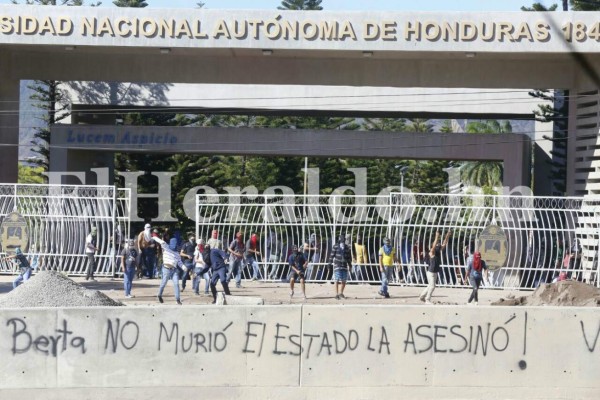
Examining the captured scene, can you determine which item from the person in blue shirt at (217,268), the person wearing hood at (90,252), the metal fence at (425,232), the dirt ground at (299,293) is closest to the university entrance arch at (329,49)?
the metal fence at (425,232)

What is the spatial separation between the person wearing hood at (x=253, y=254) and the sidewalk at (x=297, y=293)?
0.34 meters

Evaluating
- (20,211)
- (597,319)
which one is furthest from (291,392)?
(20,211)

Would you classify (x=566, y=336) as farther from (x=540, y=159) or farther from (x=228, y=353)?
(x=540, y=159)

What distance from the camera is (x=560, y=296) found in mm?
16609

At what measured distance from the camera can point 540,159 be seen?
129ft

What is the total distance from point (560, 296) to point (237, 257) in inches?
344

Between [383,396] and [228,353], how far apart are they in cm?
171

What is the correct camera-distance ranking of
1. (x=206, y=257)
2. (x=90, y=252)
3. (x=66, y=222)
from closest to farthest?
1. (x=206, y=257)
2. (x=90, y=252)
3. (x=66, y=222)

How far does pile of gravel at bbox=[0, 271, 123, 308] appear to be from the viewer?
1287 cm

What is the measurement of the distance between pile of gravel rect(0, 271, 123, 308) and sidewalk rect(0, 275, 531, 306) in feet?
19.0

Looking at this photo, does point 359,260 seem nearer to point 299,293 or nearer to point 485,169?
point 299,293

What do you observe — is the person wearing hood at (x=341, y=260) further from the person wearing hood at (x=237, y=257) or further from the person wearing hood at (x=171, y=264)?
the person wearing hood at (x=171, y=264)

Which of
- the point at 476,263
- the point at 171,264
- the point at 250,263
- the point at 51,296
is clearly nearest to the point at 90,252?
the point at 250,263

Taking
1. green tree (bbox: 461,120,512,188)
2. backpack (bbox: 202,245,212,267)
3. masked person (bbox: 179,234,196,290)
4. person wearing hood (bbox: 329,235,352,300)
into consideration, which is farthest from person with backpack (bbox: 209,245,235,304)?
green tree (bbox: 461,120,512,188)
